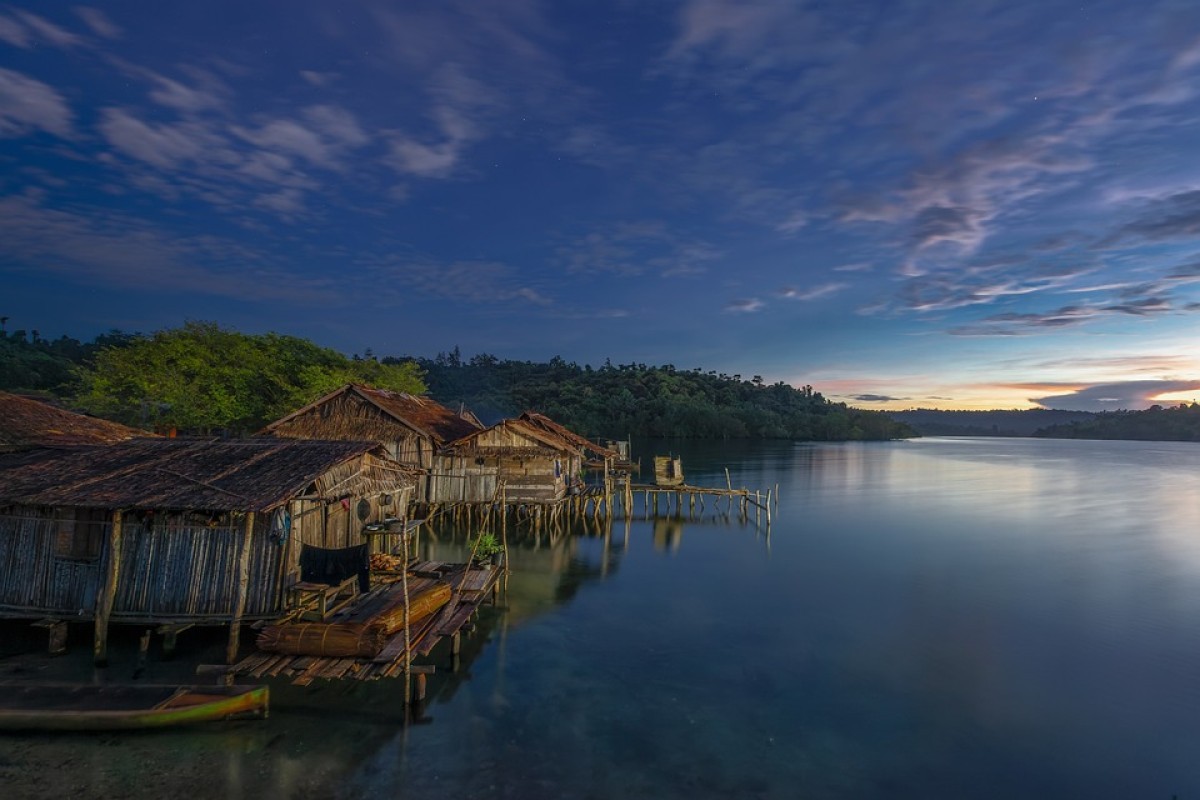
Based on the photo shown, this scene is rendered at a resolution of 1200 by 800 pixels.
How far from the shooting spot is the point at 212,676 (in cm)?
1228

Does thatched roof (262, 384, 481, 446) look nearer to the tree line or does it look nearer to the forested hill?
the tree line

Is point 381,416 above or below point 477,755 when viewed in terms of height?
above

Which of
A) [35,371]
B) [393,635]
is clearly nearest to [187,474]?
[393,635]

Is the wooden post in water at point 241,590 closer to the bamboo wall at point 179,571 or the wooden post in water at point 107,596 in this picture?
the bamboo wall at point 179,571

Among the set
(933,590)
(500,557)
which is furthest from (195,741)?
(933,590)

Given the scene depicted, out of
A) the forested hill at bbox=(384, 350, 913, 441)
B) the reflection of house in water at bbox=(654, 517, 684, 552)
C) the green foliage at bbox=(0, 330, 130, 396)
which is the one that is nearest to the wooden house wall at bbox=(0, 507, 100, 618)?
the reflection of house in water at bbox=(654, 517, 684, 552)

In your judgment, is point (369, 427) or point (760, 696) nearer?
point (760, 696)

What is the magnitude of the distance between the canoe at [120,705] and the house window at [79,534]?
3156 millimetres

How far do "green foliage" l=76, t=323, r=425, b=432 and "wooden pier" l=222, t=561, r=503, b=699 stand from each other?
2487 centimetres

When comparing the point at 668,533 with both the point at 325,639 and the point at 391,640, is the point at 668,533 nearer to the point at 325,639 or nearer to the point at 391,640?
the point at 391,640

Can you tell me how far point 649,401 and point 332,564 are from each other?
4176 inches

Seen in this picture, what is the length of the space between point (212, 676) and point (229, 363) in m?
33.0

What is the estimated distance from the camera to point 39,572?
13727 mm

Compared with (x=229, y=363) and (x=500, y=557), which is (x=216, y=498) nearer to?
(x=500, y=557)
